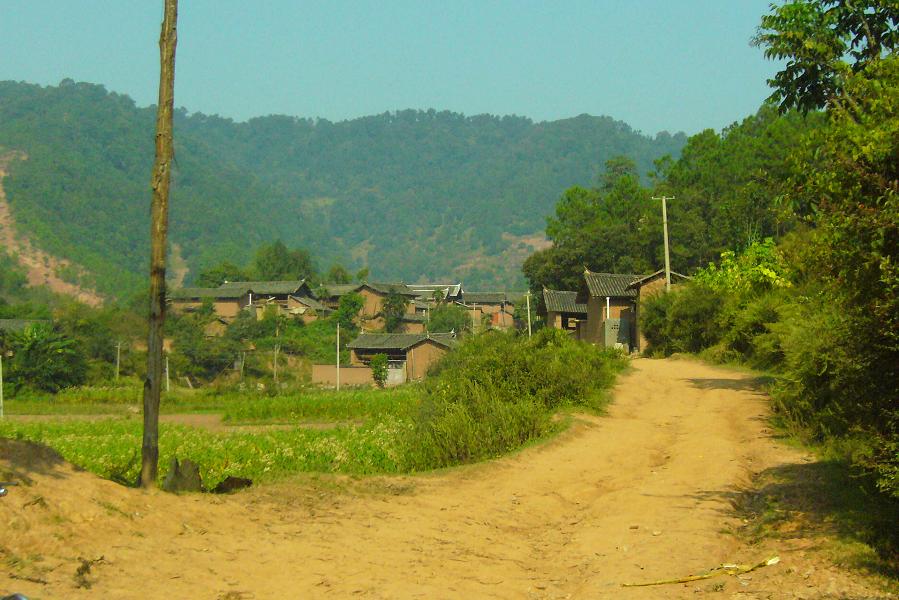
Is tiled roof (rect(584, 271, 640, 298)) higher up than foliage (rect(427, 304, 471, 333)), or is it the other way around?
tiled roof (rect(584, 271, 640, 298))

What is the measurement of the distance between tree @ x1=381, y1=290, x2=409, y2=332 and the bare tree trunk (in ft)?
253

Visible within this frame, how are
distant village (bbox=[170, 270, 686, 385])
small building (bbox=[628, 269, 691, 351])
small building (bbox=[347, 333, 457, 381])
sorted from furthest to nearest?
small building (bbox=[347, 333, 457, 381]) → distant village (bbox=[170, 270, 686, 385]) → small building (bbox=[628, 269, 691, 351])

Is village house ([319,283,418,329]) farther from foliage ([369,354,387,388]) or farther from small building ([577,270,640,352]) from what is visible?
small building ([577,270,640,352])

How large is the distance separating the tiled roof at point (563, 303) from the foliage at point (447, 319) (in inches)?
1096

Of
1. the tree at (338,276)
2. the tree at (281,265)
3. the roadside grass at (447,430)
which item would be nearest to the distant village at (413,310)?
the roadside grass at (447,430)

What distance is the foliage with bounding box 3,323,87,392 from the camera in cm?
5162

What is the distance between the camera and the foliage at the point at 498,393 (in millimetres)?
14242

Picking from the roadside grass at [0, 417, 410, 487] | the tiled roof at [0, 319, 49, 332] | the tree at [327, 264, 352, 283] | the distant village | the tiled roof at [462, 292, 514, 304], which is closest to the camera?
the roadside grass at [0, 417, 410, 487]

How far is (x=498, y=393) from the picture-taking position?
16938 millimetres

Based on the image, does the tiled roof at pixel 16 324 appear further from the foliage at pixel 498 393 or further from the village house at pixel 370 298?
the foliage at pixel 498 393

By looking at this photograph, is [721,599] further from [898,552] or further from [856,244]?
[856,244]

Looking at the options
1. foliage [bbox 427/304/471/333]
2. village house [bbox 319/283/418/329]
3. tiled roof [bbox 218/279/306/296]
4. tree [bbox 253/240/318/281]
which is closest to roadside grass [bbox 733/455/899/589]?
foliage [bbox 427/304/471/333]

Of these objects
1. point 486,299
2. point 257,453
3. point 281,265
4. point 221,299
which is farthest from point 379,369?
point 281,265

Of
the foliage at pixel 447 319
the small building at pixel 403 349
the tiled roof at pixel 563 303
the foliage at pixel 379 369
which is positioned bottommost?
the foliage at pixel 379 369
